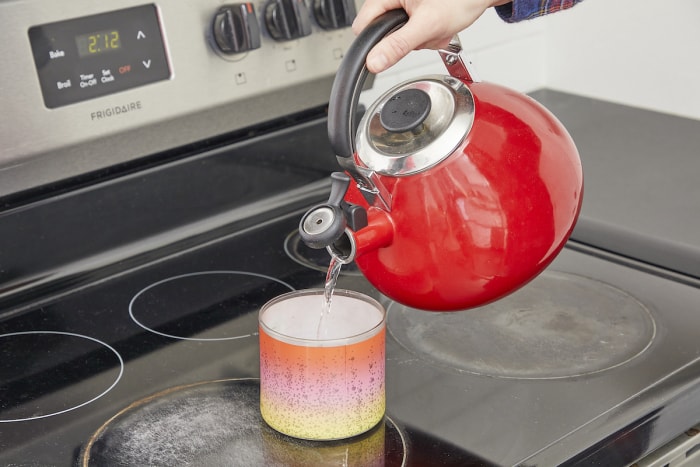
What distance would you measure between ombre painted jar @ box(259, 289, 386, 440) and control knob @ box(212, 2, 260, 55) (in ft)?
1.16

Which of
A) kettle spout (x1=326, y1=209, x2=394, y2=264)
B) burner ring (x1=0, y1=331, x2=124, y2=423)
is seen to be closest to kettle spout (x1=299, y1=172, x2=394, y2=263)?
kettle spout (x1=326, y1=209, x2=394, y2=264)

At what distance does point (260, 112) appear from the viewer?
107 centimetres

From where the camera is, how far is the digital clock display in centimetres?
88

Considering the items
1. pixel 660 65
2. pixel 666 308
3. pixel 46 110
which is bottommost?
pixel 666 308

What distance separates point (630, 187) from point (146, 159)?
0.55 metres

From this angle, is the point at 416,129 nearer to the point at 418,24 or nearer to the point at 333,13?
the point at 418,24

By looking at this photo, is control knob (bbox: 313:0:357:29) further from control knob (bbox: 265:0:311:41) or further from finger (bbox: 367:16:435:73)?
finger (bbox: 367:16:435:73)

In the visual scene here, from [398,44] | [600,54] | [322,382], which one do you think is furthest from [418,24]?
[600,54]

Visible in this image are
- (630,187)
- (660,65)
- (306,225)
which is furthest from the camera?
(660,65)

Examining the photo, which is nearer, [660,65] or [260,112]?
[260,112]

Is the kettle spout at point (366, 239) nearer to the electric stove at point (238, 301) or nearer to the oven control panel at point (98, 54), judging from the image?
the electric stove at point (238, 301)

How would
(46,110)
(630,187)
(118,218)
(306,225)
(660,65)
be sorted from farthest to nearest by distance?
(660,65) < (630,187) < (118,218) < (46,110) < (306,225)

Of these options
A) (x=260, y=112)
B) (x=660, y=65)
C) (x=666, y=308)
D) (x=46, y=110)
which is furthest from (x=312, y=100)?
(x=660, y=65)

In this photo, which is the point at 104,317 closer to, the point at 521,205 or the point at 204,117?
the point at 204,117
